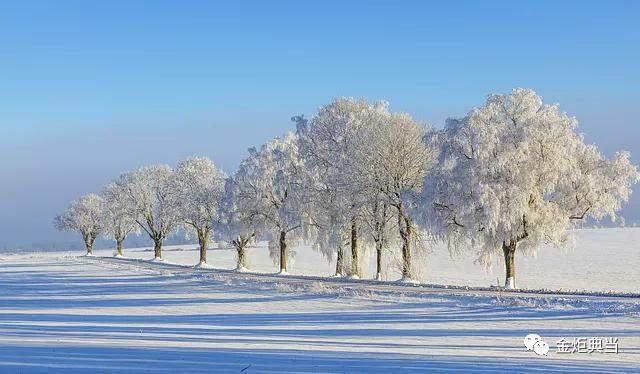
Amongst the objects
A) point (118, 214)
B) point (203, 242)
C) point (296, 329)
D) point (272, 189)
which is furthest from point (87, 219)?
point (296, 329)

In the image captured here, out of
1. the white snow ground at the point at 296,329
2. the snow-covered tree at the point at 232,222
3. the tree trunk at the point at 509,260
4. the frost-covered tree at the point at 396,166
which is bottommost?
the white snow ground at the point at 296,329

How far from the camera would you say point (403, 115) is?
150ft

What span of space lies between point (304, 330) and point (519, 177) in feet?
68.3

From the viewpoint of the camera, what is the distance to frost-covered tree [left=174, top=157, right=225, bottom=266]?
72.8 m

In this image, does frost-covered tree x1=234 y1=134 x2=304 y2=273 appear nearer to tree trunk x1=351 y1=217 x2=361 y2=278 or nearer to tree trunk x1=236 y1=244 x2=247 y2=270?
tree trunk x1=236 y1=244 x2=247 y2=270

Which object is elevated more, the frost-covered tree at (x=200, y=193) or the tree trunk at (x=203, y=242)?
the frost-covered tree at (x=200, y=193)

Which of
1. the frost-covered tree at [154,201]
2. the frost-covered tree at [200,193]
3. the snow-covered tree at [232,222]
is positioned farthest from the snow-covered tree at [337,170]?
the frost-covered tree at [154,201]

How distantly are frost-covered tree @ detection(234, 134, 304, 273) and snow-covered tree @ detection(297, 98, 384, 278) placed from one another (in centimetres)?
380

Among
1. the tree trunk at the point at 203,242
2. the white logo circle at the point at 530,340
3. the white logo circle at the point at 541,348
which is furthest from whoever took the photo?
the tree trunk at the point at 203,242

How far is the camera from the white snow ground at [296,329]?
13.2 m

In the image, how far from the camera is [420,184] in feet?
141

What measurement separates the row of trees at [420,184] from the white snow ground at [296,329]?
6836 mm

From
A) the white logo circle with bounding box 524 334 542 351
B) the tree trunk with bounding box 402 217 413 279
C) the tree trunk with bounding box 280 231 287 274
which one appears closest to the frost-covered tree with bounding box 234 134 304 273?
the tree trunk with bounding box 280 231 287 274

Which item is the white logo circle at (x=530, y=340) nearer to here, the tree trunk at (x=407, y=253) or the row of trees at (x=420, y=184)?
the row of trees at (x=420, y=184)
